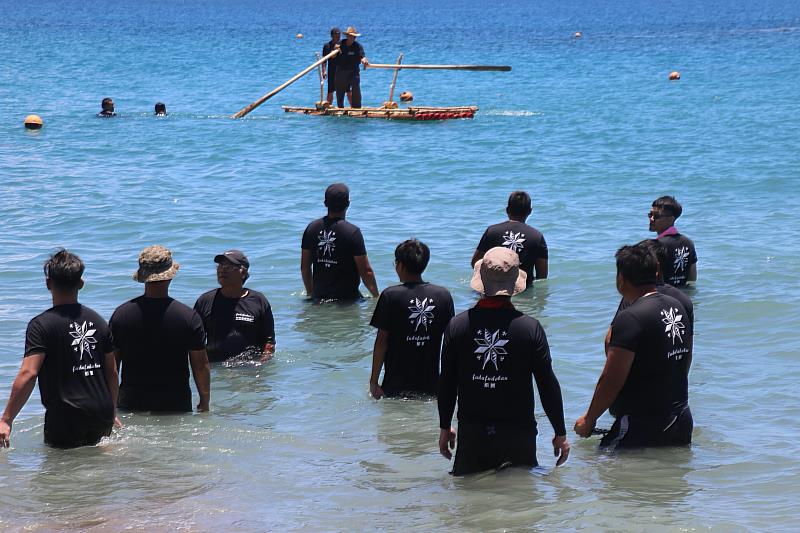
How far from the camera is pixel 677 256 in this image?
444 inches

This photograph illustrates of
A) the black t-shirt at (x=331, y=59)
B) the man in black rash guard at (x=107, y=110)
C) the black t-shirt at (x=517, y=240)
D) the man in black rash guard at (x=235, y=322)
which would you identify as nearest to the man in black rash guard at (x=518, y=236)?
the black t-shirt at (x=517, y=240)

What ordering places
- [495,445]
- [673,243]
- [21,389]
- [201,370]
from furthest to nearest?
[673,243], [201,370], [21,389], [495,445]

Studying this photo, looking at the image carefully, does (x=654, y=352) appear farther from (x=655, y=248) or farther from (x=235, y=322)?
(x=235, y=322)

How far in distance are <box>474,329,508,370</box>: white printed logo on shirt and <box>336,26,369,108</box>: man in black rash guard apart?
72.5 ft

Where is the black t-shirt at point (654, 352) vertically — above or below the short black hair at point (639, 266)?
below

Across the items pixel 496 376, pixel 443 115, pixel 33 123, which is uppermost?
pixel 443 115

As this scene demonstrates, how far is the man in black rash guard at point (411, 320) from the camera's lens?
8.14m

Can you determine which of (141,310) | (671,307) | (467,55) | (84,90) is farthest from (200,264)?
(467,55)

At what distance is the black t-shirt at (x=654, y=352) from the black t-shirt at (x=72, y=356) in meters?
3.42

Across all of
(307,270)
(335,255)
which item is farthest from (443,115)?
(335,255)

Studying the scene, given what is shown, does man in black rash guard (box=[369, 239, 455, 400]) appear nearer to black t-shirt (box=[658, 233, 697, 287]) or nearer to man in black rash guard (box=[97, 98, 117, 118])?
black t-shirt (box=[658, 233, 697, 287])

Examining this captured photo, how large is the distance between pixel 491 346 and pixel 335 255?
5074mm

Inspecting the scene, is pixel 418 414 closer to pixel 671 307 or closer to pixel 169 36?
pixel 671 307

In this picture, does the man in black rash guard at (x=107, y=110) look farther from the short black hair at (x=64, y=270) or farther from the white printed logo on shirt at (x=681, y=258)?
the short black hair at (x=64, y=270)
